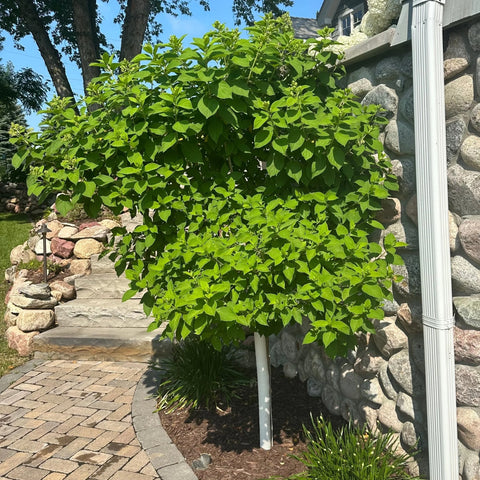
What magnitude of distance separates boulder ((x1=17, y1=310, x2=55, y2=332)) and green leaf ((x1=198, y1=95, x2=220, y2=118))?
14.6 ft

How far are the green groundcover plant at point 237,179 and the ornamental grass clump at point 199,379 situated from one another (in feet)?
4.21

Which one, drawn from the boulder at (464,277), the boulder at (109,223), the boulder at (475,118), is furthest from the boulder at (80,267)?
the boulder at (475,118)

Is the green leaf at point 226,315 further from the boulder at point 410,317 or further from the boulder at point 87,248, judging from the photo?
the boulder at point 87,248

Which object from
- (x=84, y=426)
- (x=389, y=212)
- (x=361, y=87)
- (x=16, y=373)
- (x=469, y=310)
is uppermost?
(x=361, y=87)

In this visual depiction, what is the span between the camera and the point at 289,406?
407 centimetres

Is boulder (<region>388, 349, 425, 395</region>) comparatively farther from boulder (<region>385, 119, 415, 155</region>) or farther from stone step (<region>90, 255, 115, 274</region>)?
stone step (<region>90, 255, 115, 274</region>)

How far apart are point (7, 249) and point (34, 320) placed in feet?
18.3

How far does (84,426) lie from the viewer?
412 cm

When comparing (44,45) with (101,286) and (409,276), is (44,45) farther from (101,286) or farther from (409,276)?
(409,276)

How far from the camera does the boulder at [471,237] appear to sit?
256cm

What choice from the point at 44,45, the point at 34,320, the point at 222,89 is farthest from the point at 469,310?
the point at 44,45

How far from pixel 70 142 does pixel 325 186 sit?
5.41 feet

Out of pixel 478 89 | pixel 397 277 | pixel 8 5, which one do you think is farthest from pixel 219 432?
pixel 8 5

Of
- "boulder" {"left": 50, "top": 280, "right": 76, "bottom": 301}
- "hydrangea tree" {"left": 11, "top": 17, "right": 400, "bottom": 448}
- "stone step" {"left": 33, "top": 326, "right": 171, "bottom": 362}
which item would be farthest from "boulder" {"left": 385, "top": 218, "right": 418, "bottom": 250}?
"boulder" {"left": 50, "top": 280, "right": 76, "bottom": 301}
